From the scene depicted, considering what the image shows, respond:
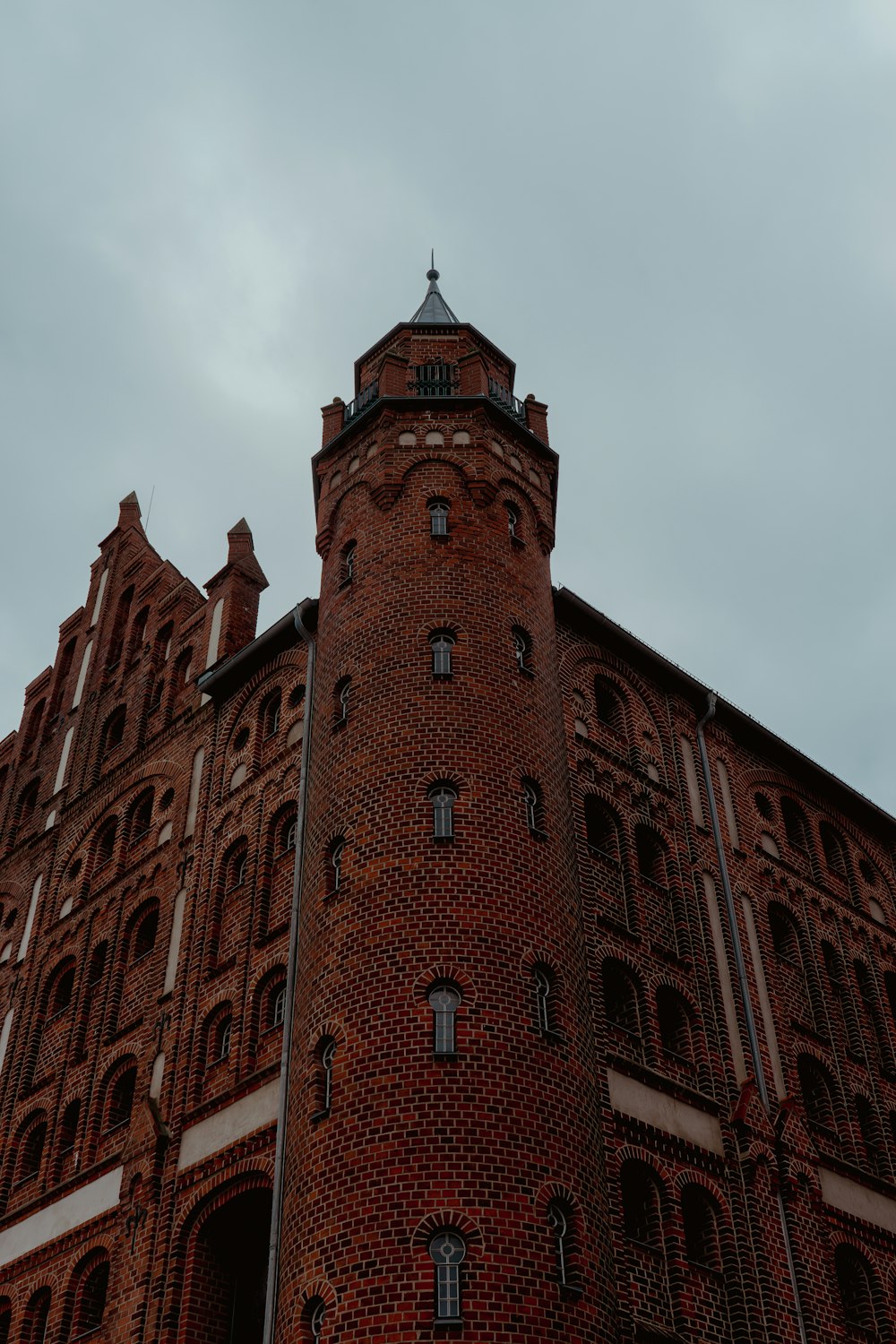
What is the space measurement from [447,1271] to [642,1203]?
16.2 feet

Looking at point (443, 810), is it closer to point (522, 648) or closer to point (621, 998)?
point (522, 648)

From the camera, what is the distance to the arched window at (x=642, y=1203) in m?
20.7

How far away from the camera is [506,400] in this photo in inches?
1137

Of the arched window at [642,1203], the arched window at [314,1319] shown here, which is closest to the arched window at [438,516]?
the arched window at [642,1203]

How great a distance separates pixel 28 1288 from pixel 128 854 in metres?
8.27

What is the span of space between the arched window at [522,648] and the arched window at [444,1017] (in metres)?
6.24

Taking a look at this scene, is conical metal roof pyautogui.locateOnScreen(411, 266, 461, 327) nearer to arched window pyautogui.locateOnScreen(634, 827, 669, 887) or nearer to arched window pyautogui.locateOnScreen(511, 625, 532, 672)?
arched window pyautogui.locateOnScreen(511, 625, 532, 672)

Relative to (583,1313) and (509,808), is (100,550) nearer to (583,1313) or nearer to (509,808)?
(509,808)

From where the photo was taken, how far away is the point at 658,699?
28844 millimetres

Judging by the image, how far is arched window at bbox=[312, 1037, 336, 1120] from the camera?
19.1 meters

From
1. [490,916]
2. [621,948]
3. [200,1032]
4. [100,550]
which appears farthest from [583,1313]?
[100,550]

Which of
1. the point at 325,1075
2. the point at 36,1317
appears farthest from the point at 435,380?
the point at 36,1317

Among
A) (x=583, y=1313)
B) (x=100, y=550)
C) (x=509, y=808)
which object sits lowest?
(x=583, y=1313)

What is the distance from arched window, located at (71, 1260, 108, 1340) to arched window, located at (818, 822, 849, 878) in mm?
16503
